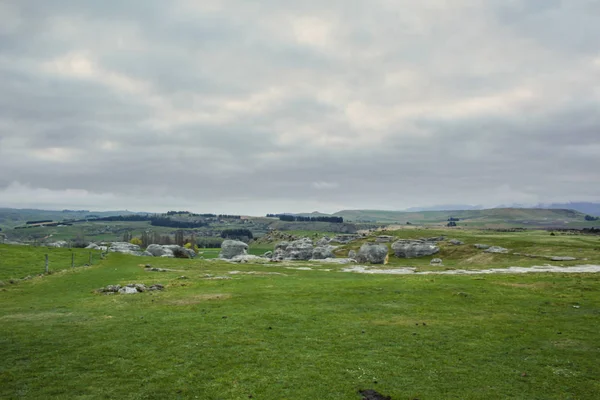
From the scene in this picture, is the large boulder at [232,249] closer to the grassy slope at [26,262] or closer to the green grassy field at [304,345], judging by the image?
the grassy slope at [26,262]

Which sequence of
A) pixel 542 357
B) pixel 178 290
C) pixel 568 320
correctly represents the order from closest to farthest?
1. pixel 542 357
2. pixel 568 320
3. pixel 178 290

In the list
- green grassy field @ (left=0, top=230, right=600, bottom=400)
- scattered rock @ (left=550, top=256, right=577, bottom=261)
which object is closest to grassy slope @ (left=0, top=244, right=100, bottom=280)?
green grassy field @ (left=0, top=230, right=600, bottom=400)

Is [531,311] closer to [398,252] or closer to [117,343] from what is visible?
[117,343]

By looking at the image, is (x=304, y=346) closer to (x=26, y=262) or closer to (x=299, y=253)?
(x=26, y=262)

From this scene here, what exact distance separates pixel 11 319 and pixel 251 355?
20426 mm

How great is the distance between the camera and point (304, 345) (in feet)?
67.7

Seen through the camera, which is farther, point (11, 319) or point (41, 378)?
point (11, 319)

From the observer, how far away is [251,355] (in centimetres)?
1905

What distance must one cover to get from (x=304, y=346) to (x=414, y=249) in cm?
11619

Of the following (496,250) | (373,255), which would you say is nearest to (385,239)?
(373,255)

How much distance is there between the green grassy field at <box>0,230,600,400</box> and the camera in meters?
15.2

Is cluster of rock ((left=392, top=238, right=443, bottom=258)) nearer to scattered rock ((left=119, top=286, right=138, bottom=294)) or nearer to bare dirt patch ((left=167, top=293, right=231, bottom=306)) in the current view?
bare dirt patch ((left=167, top=293, right=231, bottom=306))

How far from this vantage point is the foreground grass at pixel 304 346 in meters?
15.2

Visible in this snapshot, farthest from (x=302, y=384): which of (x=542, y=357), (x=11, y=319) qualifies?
(x=11, y=319)
